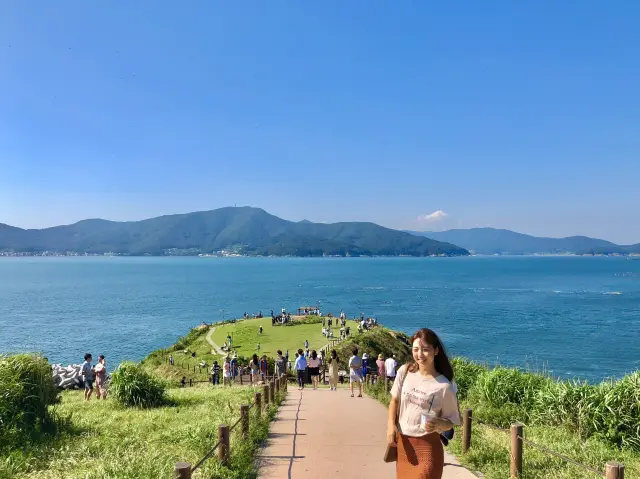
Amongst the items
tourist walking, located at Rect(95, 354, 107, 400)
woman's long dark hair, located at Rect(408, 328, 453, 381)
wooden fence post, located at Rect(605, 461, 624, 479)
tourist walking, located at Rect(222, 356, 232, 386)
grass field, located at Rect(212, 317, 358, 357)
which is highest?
woman's long dark hair, located at Rect(408, 328, 453, 381)

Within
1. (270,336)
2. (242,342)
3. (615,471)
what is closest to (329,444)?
(615,471)

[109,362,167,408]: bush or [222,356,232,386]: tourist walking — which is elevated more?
[109,362,167,408]: bush

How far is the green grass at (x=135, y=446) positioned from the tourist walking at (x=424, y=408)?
3.57 meters

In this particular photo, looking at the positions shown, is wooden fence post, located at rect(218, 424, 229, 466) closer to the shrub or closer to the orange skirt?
the orange skirt

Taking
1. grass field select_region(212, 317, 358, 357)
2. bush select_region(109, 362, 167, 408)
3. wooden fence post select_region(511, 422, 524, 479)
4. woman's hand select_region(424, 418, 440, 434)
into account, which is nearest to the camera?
woman's hand select_region(424, 418, 440, 434)

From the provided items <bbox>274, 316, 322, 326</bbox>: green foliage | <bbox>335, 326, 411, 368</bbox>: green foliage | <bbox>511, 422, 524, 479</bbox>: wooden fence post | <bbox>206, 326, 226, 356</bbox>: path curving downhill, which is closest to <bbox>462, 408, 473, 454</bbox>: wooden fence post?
<bbox>511, 422, 524, 479</bbox>: wooden fence post

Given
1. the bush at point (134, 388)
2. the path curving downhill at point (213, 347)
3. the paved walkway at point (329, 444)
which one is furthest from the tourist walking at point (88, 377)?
the path curving downhill at point (213, 347)

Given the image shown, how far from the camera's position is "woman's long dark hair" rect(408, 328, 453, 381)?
4543 millimetres

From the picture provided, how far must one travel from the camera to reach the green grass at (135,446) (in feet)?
23.0

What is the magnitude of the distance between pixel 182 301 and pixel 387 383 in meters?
95.0

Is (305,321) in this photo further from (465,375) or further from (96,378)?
(465,375)

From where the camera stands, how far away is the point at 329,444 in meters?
9.45

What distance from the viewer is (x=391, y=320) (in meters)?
74.1

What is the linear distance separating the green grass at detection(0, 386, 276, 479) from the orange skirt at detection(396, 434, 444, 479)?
3.53 meters
